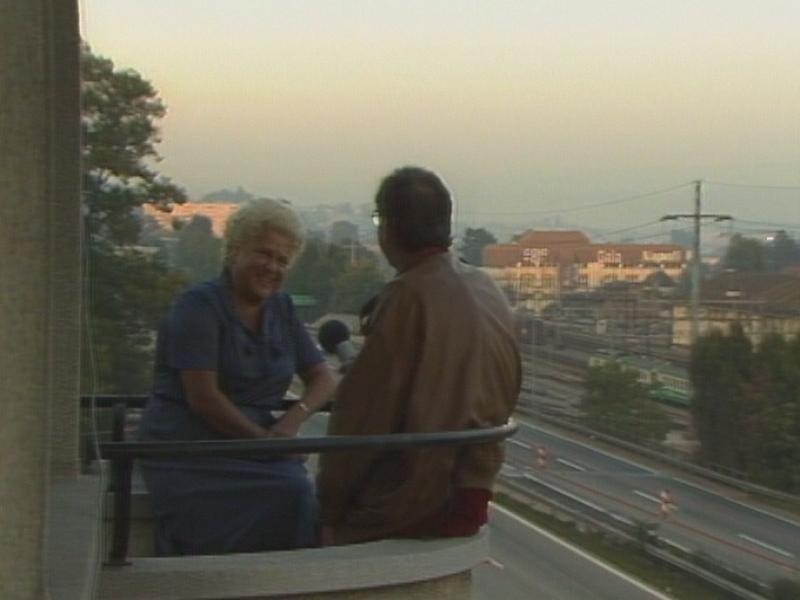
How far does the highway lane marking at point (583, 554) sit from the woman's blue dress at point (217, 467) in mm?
4658

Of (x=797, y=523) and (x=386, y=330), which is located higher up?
(x=386, y=330)

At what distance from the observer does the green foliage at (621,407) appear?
37.0 ft

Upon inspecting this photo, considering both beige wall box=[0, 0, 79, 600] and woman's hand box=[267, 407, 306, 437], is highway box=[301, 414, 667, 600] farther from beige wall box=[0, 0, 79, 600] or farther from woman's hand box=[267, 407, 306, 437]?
beige wall box=[0, 0, 79, 600]

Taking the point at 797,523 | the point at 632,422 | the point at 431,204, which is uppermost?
the point at 431,204

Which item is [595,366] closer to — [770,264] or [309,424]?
[770,264]

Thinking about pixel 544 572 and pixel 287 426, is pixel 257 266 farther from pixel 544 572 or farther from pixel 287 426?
pixel 544 572

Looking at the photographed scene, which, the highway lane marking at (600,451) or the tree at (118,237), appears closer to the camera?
the tree at (118,237)

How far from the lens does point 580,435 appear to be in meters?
12.5

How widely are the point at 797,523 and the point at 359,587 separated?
31.2 ft

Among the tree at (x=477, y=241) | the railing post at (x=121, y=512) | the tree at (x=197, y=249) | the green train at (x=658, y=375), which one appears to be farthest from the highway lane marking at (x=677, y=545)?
the railing post at (x=121, y=512)

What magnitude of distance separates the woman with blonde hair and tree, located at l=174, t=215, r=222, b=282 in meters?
0.36

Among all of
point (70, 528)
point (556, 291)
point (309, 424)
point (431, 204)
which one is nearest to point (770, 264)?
point (556, 291)

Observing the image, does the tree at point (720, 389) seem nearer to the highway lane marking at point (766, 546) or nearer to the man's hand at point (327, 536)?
the highway lane marking at point (766, 546)

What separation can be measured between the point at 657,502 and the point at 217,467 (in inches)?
380
